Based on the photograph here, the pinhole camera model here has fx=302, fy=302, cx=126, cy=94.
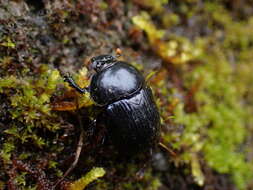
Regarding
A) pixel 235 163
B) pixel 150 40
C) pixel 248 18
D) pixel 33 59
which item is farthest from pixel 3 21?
pixel 248 18

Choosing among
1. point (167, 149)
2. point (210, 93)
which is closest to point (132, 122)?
point (167, 149)

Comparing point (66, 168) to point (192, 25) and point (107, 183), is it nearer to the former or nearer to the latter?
point (107, 183)

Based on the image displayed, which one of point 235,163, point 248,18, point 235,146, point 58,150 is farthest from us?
point 248,18

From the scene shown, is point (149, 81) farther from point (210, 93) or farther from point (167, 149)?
point (210, 93)

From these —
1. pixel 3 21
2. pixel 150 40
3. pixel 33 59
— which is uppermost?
pixel 3 21

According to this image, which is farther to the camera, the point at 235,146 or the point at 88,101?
the point at 235,146

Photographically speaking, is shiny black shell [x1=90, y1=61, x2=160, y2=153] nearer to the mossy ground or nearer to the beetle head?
the beetle head

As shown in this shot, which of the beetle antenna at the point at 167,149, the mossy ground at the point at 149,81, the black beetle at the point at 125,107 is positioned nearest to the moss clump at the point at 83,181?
the mossy ground at the point at 149,81

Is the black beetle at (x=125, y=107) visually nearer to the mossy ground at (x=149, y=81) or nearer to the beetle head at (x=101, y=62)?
the beetle head at (x=101, y=62)
